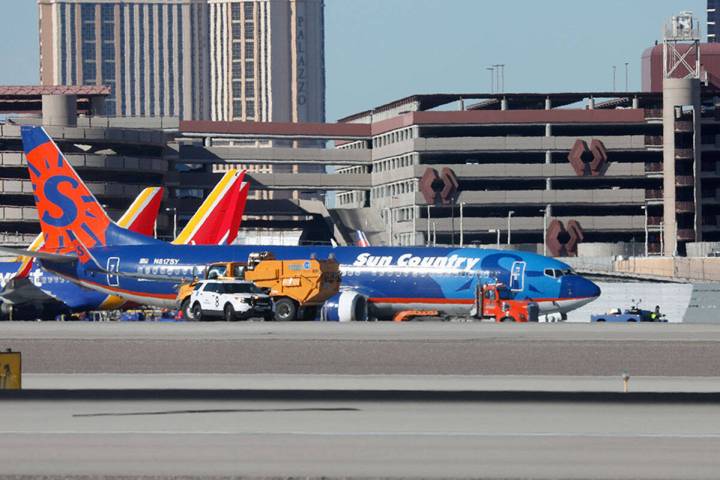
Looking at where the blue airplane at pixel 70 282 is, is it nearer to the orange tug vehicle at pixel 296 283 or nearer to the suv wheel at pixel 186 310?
the suv wheel at pixel 186 310

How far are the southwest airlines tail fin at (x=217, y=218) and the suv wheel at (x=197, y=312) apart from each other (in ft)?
93.9

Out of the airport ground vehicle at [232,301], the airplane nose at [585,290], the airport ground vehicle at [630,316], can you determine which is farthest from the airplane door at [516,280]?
the airport ground vehicle at [232,301]

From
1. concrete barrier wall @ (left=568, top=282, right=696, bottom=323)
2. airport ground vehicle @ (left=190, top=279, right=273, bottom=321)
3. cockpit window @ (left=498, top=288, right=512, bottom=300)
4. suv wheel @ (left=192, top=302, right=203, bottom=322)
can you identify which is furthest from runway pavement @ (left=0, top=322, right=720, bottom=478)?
concrete barrier wall @ (left=568, top=282, right=696, bottom=323)

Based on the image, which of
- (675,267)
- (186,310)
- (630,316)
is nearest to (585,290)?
(630,316)

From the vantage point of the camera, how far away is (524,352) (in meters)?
61.3

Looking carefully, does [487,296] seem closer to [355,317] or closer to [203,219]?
[355,317]

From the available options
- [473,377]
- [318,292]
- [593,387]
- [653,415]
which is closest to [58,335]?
[318,292]

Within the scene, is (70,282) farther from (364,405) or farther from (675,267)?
(675,267)

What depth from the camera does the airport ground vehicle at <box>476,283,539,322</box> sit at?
8481cm

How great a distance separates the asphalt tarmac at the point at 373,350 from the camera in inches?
2245

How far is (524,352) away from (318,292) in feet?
82.2

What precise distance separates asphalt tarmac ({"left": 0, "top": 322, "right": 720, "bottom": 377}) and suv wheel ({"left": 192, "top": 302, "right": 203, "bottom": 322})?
9378 mm

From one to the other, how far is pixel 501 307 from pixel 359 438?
170 ft

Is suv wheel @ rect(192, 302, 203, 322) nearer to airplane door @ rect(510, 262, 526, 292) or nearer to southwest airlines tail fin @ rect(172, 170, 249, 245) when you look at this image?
airplane door @ rect(510, 262, 526, 292)
